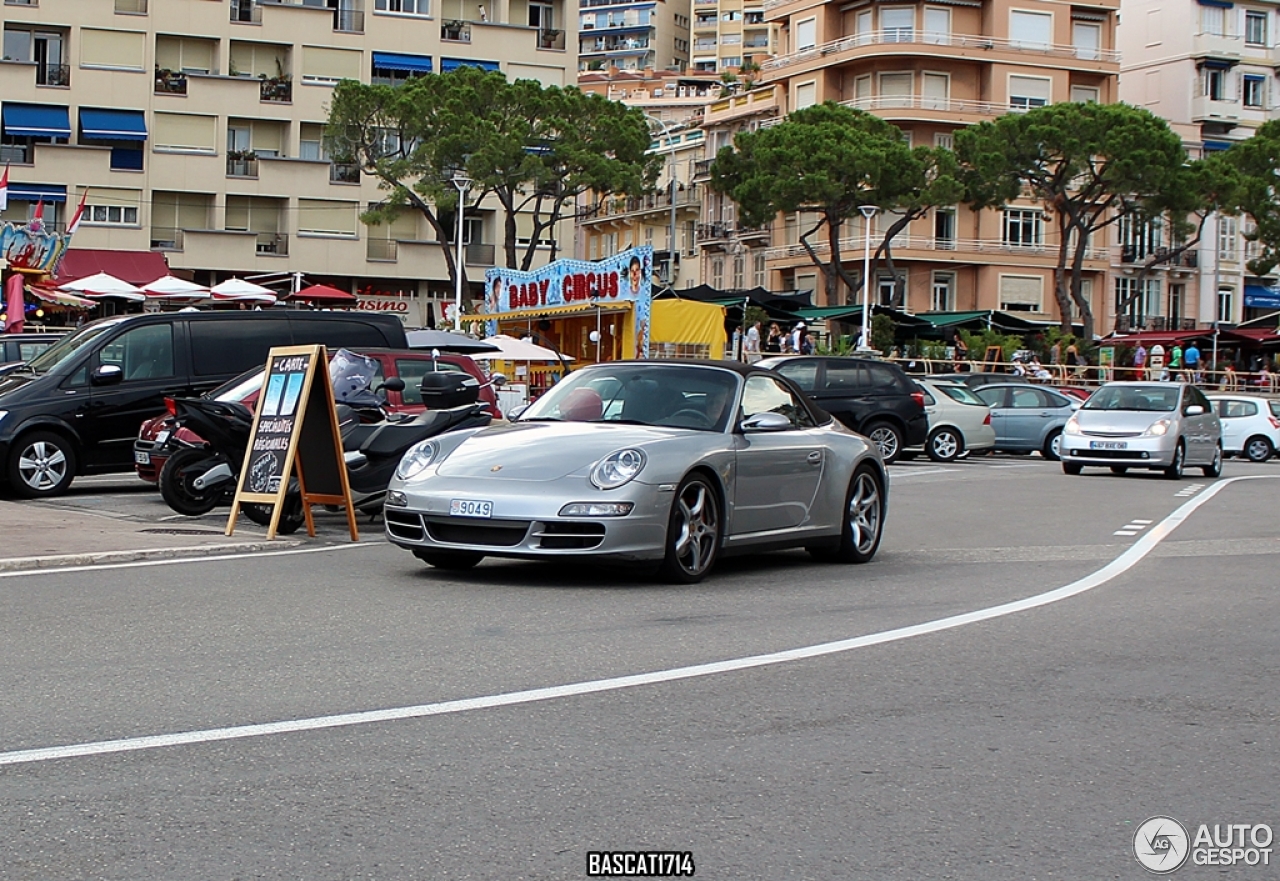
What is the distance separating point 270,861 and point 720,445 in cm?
693

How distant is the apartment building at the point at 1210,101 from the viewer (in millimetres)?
89000

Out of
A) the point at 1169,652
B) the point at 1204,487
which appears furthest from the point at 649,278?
the point at 1169,652

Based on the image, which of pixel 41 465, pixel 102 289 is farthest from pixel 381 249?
pixel 41 465

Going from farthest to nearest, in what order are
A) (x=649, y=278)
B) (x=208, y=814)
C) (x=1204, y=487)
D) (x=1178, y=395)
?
1. (x=649, y=278)
2. (x=1178, y=395)
3. (x=1204, y=487)
4. (x=208, y=814)

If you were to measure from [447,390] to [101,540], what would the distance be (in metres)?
3.31

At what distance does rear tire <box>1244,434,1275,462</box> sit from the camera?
1476 inches

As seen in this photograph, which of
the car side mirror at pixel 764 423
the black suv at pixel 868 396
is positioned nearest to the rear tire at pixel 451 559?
the car side mirror at pixel 764 423

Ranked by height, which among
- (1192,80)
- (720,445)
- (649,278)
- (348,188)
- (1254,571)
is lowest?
(1254,571)

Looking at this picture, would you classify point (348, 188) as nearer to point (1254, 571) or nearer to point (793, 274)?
point (793, 274)

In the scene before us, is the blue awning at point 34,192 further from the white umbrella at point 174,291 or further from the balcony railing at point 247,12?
the white umbrella at point 174,291

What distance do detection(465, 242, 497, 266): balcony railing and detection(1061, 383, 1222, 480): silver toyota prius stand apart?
48216 millimetres

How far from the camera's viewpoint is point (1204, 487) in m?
24.5

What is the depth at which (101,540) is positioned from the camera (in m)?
12.8

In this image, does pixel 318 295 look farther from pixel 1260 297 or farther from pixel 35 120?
pixel 1260 297
